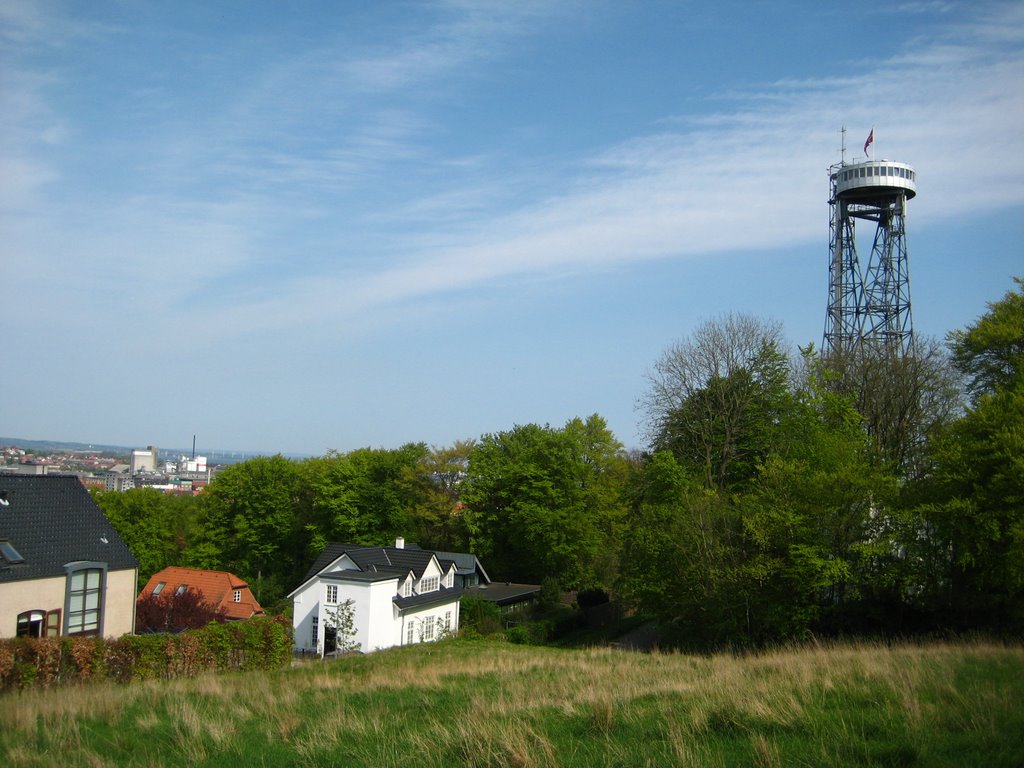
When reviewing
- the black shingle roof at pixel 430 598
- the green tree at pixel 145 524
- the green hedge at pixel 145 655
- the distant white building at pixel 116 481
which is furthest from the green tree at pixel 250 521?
the green hedge at pixel 145 655

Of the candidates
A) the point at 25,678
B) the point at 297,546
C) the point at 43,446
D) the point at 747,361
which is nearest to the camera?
the point at 25,678

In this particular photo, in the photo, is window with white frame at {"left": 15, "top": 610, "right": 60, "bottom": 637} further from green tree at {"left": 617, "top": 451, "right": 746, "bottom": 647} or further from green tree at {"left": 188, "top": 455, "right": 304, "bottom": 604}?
green tree at {"left": 188, "top": 455, "right": 304, "bottom": 604}

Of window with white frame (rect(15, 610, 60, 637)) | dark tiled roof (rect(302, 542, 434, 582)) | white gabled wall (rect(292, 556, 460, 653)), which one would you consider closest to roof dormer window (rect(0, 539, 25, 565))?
window with white frame (rect(15, 610, 60, 637))

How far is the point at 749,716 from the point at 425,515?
1653 inches

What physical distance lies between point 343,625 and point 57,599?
11599 millimetres

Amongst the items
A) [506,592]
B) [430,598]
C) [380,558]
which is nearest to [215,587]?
[380,558]

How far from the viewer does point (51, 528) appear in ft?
82.5

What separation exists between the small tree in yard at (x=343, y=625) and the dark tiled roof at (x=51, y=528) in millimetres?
9301

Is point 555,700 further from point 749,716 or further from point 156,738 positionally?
point 156,738

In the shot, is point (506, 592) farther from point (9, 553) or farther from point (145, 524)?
point (9, 553)

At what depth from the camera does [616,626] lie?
1567 inches

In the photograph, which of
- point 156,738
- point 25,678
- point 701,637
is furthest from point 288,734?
point 701,637

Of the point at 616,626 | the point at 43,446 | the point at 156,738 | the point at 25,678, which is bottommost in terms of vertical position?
the point at 616,626

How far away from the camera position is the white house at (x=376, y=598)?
114ft
